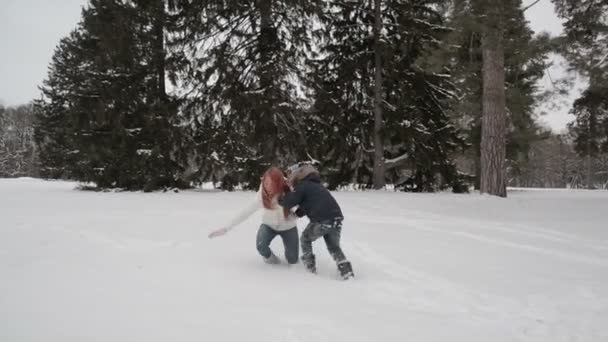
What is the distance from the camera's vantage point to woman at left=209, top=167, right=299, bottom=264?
466 cm

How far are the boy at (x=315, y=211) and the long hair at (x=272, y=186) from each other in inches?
6.7

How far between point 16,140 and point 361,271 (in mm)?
65443

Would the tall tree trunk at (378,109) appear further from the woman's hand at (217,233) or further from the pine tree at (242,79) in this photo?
the woman's hand at (217,233)

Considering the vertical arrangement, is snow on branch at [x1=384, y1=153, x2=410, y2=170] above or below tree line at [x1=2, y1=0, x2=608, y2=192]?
below

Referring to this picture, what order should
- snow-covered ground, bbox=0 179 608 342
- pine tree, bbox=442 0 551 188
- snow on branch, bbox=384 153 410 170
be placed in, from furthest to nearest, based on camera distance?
pine tree, bbox=442 0 551 188 < snow on branch, bbox=384 153 410 170 < snow-covered ground, bbox=0 179 608 342

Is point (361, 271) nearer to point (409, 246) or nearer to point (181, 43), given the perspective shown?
point (409, 246)

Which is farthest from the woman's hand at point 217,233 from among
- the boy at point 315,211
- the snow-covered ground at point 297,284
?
the boy at point 315,211

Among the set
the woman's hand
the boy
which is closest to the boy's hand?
the boy

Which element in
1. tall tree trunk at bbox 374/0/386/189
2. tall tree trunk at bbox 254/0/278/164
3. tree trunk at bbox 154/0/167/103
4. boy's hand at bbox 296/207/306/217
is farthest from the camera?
tree trunk at bbox 154/0/167/103

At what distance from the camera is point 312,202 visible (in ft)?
14.5

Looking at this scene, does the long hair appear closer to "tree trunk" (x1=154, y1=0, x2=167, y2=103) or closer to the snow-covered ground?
the snow-covered ground

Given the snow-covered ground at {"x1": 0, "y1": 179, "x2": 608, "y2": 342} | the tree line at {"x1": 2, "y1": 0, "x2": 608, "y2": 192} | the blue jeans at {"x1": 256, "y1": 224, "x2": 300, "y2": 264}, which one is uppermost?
the tree line at {"x1": 2, "y1": 0, "x2": 608, "y2": 192}

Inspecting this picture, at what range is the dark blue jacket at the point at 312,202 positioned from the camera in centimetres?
438

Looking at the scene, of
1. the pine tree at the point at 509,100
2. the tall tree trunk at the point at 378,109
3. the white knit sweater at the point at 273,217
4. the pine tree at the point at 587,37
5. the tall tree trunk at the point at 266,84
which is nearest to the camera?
the white knit sweater at the point at 273,217
